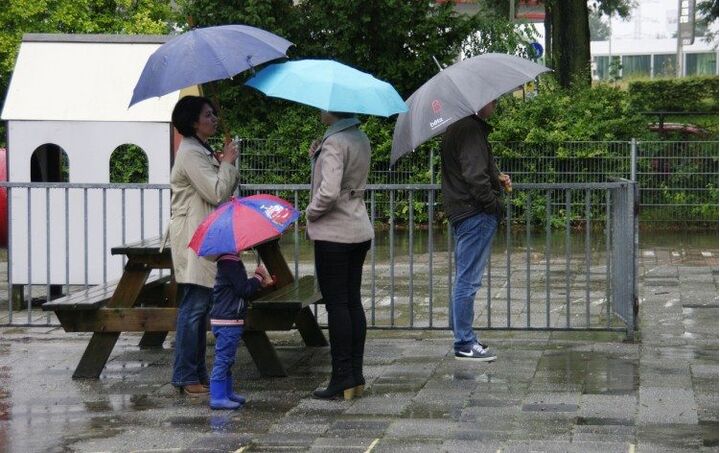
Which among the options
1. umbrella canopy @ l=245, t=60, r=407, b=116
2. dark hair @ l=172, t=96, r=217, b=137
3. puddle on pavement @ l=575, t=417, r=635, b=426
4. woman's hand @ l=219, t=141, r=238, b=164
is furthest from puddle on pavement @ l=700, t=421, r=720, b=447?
dark hair @ l=172, t=96, r=217, b=137

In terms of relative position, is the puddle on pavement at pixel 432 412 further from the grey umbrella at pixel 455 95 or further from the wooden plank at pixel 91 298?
the wooden plank at pixel 91 298

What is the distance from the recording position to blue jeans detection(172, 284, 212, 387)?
26.0 feet

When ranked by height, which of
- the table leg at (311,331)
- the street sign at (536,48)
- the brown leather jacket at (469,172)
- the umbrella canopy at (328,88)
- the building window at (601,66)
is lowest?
the table leg at (311,331)

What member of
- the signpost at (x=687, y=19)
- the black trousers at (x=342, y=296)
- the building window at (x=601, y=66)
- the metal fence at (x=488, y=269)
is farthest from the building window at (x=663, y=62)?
the black trousers at (x=342, y=296)

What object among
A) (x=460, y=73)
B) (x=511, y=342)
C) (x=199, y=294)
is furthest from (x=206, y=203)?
(x=511, y=342)

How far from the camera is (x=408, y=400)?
25.2 feet

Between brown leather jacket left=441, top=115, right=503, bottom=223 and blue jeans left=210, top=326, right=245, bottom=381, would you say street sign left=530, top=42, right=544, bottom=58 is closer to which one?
brown leather jacket left=441, top=115, right=503, bottom=223

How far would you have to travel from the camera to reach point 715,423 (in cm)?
700

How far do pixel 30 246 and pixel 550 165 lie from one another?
982cm

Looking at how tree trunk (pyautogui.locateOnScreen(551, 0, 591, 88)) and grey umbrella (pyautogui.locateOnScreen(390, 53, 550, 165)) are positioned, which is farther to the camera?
tree trunk (pyautogui.locateOnScreen(551, 0, 591, 88))

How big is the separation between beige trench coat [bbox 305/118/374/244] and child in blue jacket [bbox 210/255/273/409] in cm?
48

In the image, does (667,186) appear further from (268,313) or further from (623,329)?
(268,313)

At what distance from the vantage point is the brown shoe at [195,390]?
7934 mm

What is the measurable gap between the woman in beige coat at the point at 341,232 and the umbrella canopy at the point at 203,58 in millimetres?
528
